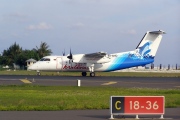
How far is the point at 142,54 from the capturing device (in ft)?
194

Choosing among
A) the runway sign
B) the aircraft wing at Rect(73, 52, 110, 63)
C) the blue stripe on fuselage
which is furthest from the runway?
the runway sign

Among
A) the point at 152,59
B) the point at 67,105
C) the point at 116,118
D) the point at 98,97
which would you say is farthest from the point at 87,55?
the point at 116,118

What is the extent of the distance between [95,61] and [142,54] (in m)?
6.26

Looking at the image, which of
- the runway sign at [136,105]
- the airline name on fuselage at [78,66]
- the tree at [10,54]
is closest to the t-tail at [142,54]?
the airline name on fuselage at [78,66]

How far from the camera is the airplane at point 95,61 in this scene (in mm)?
57375

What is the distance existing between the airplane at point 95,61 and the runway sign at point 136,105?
1576 inches

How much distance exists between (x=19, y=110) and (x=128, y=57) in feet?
135

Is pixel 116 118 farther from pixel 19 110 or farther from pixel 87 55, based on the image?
pixel 87 55

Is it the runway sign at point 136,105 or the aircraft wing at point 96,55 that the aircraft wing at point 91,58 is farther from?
the runway sign at point 136,105

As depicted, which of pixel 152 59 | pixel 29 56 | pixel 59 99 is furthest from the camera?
pixel 29 56

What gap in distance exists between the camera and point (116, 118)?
1588 cm

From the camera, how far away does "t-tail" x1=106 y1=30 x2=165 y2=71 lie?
5844 centimetres

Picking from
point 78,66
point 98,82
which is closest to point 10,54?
point 78,66

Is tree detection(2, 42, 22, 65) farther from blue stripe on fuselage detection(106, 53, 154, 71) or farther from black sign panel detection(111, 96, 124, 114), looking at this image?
black sign panel detection(111, 96, 124, 114)
